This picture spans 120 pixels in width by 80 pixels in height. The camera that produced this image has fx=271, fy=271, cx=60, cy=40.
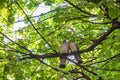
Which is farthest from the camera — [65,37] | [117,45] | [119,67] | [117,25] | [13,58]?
[65,37]

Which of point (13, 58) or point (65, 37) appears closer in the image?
point (13, 58)

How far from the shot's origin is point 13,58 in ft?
12.3

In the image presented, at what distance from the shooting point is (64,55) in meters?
4.57

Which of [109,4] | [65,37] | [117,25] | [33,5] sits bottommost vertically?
[109,4]

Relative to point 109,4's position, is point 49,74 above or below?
above

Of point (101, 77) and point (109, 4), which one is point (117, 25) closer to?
point (101, 77)

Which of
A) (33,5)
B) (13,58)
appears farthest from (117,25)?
(33,5)

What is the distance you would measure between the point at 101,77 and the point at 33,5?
3.48 metres

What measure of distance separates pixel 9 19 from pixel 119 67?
262 cm

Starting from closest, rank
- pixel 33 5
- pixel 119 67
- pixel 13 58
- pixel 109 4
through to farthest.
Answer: pixel 109 4
pixel 13 58
pixel 119 67
pixel 33 5

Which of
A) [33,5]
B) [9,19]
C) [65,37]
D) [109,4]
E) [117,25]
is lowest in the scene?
[109,4]

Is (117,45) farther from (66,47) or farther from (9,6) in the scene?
(9,6)

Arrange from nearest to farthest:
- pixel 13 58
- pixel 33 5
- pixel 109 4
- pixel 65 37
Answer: pixel 109 4 → pixel 13 58 → pixel 65 37 → pixel 33 5

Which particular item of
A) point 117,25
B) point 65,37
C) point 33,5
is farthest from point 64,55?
point 33,5
